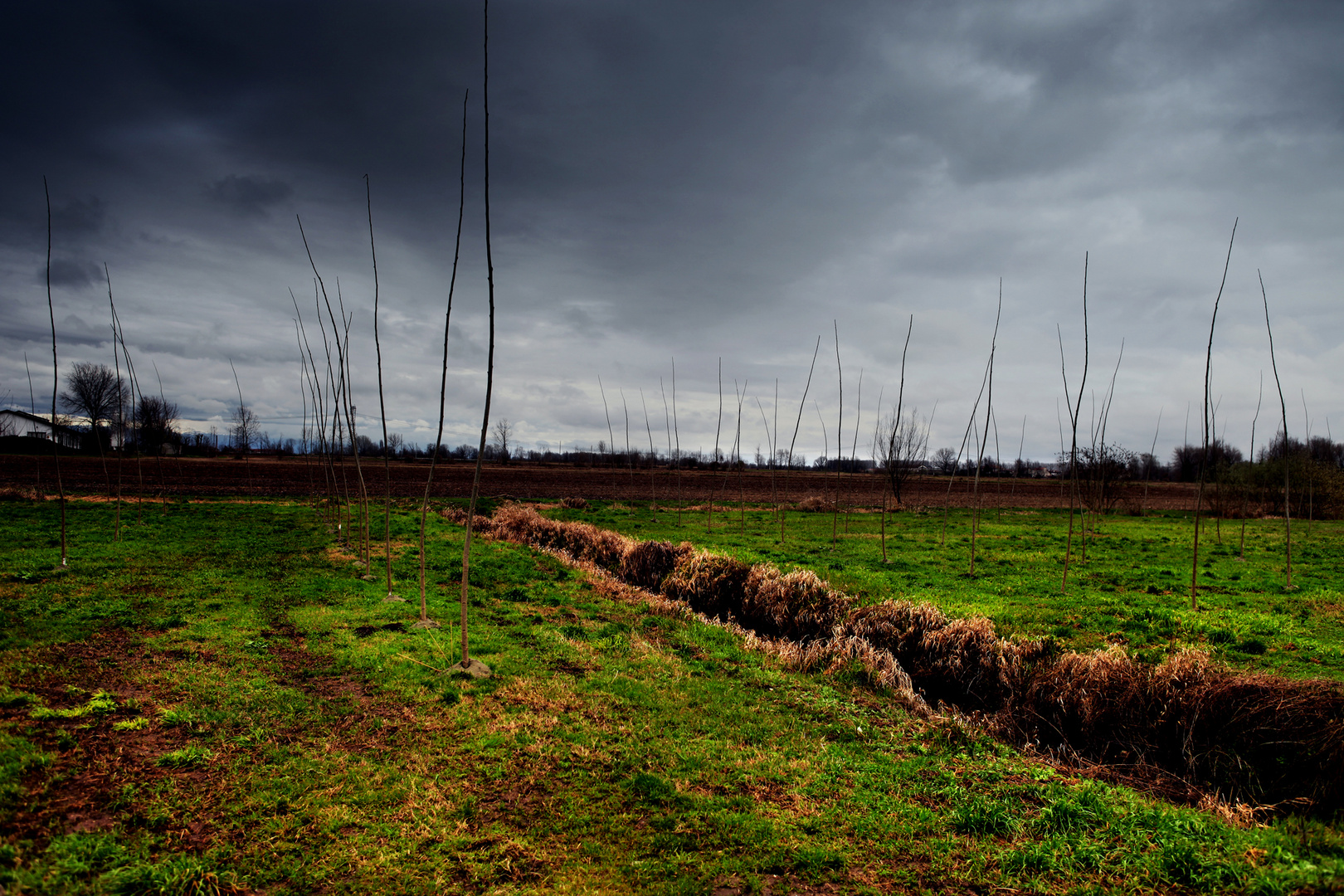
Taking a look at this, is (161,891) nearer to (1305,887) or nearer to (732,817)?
(732,817)

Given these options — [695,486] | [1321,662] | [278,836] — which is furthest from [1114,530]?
[695,486]

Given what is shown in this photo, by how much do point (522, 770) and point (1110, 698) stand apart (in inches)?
296

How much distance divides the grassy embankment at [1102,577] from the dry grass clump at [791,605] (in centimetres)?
70

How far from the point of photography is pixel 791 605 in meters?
12.8

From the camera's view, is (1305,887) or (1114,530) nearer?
(1305,887)

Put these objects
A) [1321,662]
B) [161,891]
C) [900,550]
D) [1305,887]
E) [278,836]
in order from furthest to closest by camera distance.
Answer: [900,550], [1321,662], [278,836], [1305,887], [161,891]

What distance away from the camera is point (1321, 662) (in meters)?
8.20

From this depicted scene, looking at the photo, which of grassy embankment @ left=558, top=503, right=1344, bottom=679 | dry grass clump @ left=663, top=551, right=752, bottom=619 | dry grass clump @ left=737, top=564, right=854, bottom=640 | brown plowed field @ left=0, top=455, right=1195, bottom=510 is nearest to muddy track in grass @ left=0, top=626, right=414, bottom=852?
dry grass clump @ left=737, top=564, right=854, bottom=640

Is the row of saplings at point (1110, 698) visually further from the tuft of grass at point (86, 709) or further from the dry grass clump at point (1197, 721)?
the tuft of grass at point (86, 709)

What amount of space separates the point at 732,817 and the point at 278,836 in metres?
3.71

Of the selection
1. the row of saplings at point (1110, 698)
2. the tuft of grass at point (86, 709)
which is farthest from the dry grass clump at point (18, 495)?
the row of saplings at point (1110, 698)

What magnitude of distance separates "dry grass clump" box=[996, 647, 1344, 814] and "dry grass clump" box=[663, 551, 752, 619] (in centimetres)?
684

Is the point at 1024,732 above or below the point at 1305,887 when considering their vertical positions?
below

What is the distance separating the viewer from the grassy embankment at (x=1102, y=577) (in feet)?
31.4
